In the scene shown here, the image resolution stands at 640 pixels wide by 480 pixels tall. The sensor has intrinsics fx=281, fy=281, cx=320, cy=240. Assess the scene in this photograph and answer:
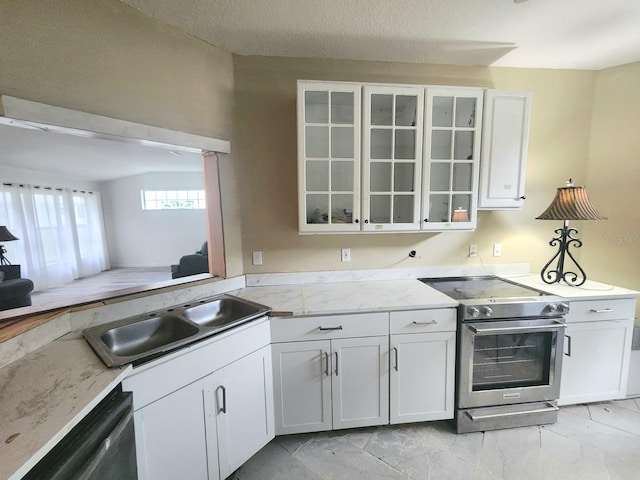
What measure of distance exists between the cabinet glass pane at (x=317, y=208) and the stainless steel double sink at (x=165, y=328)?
0.69 meters

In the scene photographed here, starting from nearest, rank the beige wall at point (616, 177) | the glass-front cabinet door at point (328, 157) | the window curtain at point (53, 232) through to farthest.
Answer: the glass-front cabinet door at point (328, 157) → the beige wall at point (616, 177) → the window curtain at point (53, 232)

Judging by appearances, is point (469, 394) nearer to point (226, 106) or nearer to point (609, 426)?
point (609, 426)

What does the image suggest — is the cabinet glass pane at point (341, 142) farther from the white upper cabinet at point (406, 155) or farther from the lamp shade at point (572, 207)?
the lamp shade at point (572, 207)

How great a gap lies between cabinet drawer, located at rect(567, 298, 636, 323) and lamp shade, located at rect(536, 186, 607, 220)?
0.58 m

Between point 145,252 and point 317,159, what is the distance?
22.5ft

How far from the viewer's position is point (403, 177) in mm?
2004

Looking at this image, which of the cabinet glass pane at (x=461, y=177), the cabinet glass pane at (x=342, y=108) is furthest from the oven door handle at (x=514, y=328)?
the cabinet glass pane at (x=342, y=108)

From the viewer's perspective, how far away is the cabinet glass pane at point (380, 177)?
1987 millimetres

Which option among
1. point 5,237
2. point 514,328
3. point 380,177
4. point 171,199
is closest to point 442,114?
point 380,177

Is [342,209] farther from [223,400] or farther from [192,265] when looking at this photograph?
[192,265]

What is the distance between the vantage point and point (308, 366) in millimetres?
1680

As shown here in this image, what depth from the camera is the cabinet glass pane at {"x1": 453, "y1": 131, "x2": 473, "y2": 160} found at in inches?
79.0

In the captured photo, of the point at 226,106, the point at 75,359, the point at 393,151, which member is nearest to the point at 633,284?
the point at 393,151

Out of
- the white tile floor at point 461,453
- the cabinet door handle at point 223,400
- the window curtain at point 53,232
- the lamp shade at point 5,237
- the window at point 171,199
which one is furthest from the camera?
the window at point 171,199
